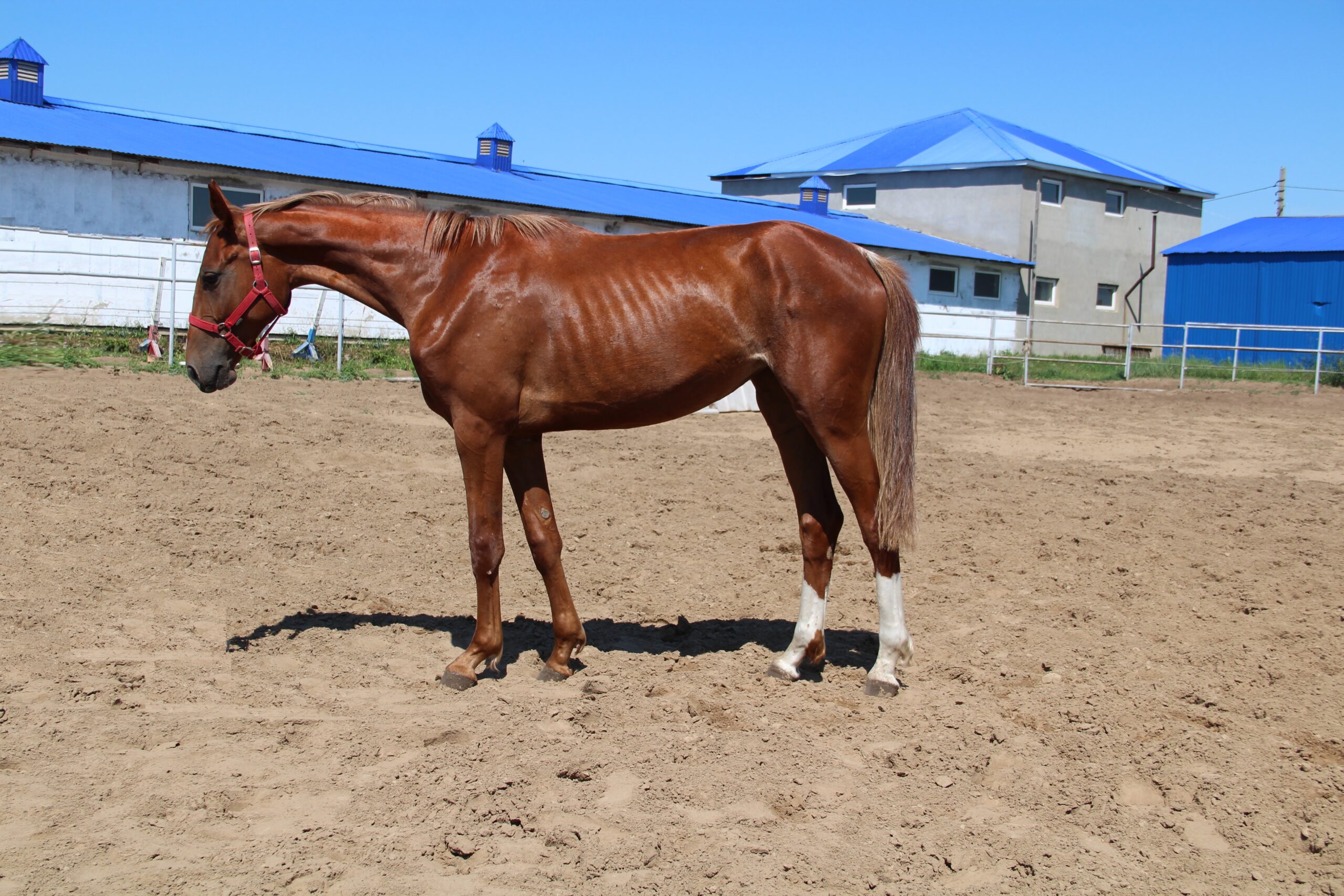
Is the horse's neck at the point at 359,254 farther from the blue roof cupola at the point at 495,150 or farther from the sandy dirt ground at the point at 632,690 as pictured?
the blue roof cupola at the point at 495,150

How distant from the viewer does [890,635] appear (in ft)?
14.0

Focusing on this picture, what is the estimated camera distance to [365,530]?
639 cm

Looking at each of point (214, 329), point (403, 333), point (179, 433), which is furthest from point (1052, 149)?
point (214, 329)

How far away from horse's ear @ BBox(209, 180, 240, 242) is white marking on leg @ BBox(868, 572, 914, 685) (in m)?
2.98

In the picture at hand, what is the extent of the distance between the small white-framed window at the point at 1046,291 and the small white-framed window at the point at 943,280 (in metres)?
4.22

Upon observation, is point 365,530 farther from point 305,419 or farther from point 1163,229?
point 1163,229

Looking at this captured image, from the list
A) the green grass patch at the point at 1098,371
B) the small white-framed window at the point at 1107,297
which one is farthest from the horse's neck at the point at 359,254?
the small white-framed window at the point at 1107,297

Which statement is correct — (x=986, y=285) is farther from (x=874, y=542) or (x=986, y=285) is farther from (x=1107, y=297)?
(x=874, y=542)

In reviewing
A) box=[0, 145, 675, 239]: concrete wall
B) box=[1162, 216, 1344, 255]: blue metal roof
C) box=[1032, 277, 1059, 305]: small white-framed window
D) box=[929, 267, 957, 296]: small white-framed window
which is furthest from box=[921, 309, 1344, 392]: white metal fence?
box=[0, 145, 675, 239]: concrete wall

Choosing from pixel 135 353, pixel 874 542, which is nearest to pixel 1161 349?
pixel 135 353

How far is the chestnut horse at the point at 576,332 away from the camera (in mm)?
4168

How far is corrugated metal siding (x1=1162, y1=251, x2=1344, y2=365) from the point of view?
28.6 m

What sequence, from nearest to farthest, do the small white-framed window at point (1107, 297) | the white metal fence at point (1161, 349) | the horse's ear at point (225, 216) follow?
the horse's ear at point (225, 216) → the white metal fence at point (1161, 349) → the small white-framed window at point (1107, 297)

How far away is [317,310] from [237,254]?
1295 cm
